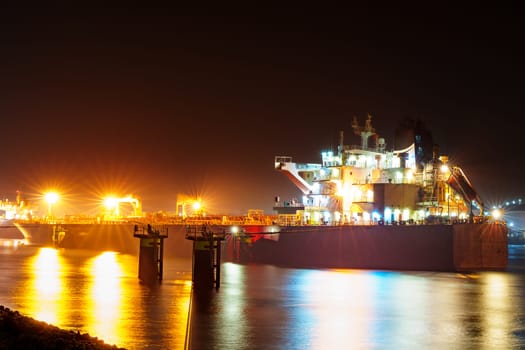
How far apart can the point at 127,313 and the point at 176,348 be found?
6.69 meters

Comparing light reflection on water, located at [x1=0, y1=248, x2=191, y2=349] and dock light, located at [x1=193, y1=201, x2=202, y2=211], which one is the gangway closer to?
light reflection on water, located at [x1=0, y1=248, x2=191, y2=349]

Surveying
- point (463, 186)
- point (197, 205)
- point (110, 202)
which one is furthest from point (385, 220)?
point (110, 202)

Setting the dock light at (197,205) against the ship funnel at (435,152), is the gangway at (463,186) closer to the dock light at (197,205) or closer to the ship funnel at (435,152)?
the ship funnel at (435,152)

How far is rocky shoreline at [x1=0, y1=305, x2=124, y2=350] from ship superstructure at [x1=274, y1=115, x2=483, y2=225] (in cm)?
3077

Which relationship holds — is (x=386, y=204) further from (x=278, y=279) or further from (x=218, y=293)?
(x=218, y=293)

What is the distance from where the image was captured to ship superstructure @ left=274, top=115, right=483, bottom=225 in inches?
1795

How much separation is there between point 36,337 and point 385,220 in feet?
110

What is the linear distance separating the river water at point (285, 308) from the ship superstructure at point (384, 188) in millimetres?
6290

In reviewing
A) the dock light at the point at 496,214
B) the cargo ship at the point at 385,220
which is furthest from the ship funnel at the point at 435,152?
the dock light at the point at 496,214

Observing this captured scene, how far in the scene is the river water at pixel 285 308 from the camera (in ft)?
65.6

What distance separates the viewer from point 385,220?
45.3 meters

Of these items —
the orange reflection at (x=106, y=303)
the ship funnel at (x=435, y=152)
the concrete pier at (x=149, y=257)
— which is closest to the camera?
the orange reflection at (x=106, y=303)

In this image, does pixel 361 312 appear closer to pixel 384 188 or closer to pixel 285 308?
pixel 285 308

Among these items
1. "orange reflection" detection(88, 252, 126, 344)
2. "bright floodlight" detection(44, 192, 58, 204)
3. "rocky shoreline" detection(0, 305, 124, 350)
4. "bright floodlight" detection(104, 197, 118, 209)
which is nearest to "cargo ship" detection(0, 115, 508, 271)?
"orange reflection" detection(88, 252, 126, 344)
